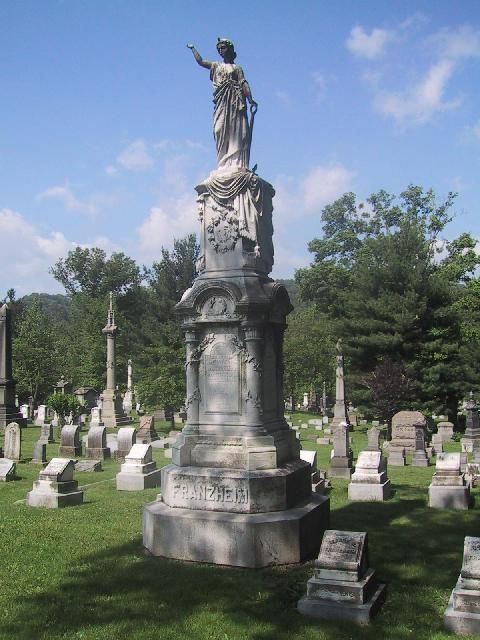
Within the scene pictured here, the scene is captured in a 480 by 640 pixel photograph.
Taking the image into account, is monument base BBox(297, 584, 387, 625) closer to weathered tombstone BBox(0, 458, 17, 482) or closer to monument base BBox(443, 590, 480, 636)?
monument base BBox(443, 590, 480, 636)

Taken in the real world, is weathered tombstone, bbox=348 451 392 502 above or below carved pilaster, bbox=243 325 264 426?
below

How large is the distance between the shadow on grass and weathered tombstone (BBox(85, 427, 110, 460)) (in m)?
10.9

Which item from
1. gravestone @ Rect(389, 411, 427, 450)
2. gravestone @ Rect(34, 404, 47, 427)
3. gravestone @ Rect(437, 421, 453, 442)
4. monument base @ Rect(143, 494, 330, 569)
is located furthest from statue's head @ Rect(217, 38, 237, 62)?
gravestone @ Rect(34, 404, 47, 427)

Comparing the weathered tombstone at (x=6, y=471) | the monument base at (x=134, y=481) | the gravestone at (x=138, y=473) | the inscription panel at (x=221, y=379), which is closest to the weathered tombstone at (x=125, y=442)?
the weathered tombstone at (x=6, y=471)

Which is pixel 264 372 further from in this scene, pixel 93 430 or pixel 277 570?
pixel 93 430

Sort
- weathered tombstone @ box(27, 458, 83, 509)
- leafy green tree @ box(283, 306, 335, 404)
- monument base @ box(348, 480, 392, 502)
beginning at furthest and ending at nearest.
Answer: leafy green tree @ box(283, 306, 335, 404) < monument base @ box(348, 480, 392, 502) < weathered tombstone @ box(27, 458, 83, 509)

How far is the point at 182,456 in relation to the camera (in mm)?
8688

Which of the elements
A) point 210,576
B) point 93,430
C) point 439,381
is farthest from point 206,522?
point 439,381

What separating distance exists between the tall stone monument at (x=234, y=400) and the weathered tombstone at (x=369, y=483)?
3724mm

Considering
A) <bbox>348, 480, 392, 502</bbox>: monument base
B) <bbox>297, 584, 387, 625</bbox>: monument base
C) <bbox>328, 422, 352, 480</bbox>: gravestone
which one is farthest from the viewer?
<bbox>328, 422, 352, 480</bbox>: gravestone

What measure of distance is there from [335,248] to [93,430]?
1533 inches

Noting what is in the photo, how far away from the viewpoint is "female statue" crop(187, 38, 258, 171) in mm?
9586

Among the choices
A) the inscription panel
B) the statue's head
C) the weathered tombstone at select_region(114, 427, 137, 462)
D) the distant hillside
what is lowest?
the weathered tombstone at select_region(114, 427, 137, 462)

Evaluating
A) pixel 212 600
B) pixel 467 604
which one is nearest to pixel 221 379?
pixel 212 600
